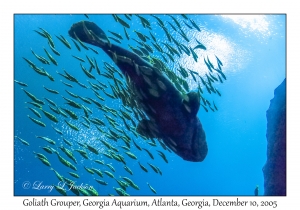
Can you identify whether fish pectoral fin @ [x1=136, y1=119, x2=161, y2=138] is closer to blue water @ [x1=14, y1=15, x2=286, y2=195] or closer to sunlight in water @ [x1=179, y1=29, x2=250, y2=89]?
blue water @ [x1=14, y1=15, x2=286, y2=195]

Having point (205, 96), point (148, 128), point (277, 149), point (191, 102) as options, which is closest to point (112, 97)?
point (148, 128)

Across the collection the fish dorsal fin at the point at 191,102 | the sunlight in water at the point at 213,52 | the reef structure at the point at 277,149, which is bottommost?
the reef structure at the point at 277,149

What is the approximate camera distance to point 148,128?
520 centimetres

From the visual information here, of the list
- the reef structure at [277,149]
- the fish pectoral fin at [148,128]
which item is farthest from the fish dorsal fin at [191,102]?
the reef structure at [277,149]

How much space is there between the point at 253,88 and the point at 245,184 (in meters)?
18.6

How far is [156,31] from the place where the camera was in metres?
10.5

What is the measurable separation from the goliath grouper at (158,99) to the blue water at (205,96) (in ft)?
4.21

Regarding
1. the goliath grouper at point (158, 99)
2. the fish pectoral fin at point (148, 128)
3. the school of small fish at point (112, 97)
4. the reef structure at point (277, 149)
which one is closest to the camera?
the goliath grouper at point (158, 99)

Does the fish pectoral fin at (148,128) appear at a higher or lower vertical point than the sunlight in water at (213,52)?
lower

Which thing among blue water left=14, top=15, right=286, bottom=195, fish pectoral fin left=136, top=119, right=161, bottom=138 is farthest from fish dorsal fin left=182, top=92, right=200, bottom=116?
blue water left=14, top=15, right=286, bottom=195

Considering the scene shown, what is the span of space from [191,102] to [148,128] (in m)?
1.15

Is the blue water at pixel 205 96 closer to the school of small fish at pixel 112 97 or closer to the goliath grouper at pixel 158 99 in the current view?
the school of small fish at pixel 112 97

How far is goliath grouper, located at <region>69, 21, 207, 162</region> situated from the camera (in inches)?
184

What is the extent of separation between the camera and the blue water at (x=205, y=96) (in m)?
9.12
